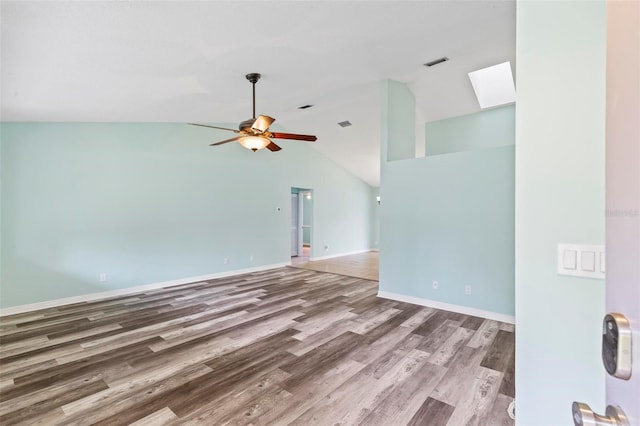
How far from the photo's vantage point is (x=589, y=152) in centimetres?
104

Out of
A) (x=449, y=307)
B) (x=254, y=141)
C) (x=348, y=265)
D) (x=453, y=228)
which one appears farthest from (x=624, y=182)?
(x=348, y=265)

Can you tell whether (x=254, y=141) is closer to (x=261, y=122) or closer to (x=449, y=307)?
(x=261, y=122)

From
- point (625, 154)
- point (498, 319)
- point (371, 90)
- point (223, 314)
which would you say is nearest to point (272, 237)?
point (223, 314)

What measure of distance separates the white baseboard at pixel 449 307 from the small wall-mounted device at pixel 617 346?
324 cm

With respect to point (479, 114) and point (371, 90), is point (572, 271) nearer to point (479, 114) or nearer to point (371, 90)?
point (371, 90)

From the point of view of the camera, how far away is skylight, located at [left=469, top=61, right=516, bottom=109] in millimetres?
4930

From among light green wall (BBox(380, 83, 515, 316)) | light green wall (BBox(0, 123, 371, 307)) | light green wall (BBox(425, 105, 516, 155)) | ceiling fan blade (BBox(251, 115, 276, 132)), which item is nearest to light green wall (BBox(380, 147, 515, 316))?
light green wall (BBox(380, 83, 515, 316))

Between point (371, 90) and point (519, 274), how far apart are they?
A: 430 cm

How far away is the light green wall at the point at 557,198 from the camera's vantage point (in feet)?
3.39

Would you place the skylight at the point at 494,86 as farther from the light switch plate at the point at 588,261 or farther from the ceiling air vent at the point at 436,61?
the light switch plate at the point at 588,261

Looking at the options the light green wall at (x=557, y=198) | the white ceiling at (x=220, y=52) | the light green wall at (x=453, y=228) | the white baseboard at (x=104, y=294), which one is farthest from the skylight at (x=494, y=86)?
the white baseboard at (x=104, y=294)

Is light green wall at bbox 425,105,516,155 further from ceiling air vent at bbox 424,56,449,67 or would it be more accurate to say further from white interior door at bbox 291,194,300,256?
white interior door at bbox 291,194,300,256

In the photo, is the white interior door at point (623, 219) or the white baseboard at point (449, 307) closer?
the white interior door at point (623, 219)

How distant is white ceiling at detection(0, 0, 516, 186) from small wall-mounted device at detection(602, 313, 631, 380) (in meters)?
2.54
